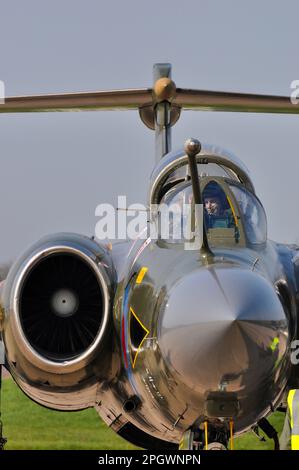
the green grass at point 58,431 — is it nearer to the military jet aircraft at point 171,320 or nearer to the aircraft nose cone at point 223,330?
the military jet aircraft at point 171,320

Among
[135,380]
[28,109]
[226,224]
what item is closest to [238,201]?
[226,224]

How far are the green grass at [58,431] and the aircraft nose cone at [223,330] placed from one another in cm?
→ 827

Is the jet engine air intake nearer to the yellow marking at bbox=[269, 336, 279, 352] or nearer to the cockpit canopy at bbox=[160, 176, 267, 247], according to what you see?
the cockpit canopy at bbox=[160, 176, 267, 247]

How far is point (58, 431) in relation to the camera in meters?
18.1

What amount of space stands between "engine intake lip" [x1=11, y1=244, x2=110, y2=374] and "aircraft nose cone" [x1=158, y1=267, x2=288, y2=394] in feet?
4.95

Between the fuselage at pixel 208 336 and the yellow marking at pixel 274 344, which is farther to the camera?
the yellow marking at pixel 274 344

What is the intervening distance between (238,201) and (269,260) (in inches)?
22.5

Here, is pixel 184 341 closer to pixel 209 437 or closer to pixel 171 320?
pixel 171 320

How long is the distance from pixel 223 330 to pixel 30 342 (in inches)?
102

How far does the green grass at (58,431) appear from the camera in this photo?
1650cm

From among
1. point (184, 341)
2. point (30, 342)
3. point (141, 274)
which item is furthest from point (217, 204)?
point (30, 342)
